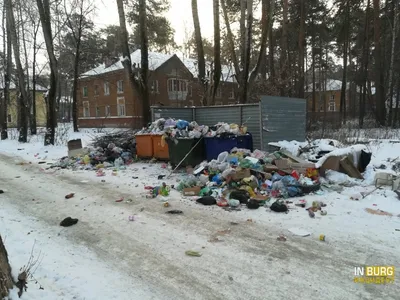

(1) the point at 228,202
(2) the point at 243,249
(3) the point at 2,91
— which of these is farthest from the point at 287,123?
(3) the point at 2,91

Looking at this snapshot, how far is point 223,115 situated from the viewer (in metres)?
9.73

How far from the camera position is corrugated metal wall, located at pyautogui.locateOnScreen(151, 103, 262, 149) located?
873cm

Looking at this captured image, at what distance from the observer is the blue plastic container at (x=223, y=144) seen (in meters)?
7.99

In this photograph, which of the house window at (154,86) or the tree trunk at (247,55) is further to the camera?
the house window at (154,86)

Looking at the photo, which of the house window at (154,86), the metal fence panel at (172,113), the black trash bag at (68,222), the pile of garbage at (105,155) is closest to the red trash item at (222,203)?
the black trash bag at (68,222)

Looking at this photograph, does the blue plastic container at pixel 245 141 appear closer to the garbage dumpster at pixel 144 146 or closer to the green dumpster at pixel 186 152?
the green dumpster at pixel 186 152

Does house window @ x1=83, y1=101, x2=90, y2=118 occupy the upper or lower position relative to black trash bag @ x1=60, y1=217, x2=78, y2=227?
upper

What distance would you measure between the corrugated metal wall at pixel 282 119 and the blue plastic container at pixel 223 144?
1.89ft

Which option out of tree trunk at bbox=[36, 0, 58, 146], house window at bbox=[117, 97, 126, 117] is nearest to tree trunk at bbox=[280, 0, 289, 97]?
tree trunk at bbox=[36, 0, 58, 146]

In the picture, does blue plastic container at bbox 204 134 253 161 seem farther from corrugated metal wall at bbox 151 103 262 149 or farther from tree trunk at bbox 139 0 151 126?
tree trunk at bbox 139 0 151 126

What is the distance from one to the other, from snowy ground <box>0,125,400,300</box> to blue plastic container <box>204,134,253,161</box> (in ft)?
8.14

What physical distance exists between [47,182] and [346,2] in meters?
21.8

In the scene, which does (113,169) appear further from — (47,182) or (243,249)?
(243,249)

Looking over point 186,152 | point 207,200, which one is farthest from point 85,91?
point 207,200
